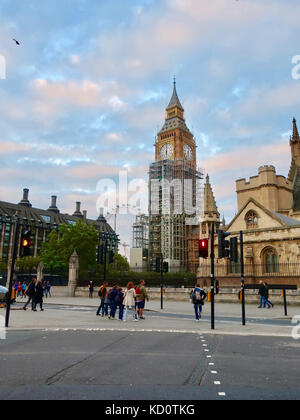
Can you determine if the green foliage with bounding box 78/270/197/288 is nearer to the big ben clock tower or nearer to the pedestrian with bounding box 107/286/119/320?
the pedestrian with bounding box 107/286/119/320

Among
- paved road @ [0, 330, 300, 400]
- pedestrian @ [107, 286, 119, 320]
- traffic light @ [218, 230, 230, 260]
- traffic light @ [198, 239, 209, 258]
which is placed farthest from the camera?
pedestrian @ [107, 286, 119, 320]

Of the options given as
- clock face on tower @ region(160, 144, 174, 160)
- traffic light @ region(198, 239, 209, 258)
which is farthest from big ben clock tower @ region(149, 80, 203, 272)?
traffic light @ region(198, 239, 209, 258)

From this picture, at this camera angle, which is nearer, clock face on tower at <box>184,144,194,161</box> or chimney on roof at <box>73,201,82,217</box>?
clock face on tower at <box>184,144,194,161</box>

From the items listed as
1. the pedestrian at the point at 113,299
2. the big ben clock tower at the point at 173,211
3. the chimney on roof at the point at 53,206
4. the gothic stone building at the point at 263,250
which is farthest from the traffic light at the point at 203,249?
the chimney on roof at the point at 53,206

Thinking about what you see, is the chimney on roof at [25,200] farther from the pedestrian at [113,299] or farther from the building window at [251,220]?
the pedestrian at [113,299]

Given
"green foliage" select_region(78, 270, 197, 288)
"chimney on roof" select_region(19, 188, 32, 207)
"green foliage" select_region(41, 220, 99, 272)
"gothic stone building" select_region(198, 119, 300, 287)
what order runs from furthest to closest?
"chimney on roof" select_region(19, 188, 32, 207) → "green foliage" select_region(41, 220, 99, 272) → "green foliage" select_region(78, 270, 197, 288) → "gothic stone building" select_region(198, 119, 300, 287)

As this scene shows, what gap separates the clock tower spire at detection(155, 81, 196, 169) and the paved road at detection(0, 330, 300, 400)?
7822cm

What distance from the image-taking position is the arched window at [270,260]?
106 feet

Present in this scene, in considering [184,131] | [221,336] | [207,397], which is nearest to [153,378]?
[207,397]

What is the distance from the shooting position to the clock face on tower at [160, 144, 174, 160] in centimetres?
8961

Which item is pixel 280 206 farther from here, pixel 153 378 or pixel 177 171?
pixel 153 378

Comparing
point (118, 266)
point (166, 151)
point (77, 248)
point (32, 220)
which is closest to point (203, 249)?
point (118, 266)

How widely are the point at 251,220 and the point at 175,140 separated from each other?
57.1m

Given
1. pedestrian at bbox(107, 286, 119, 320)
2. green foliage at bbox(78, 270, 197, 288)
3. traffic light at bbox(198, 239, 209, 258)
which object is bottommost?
pedestrian at bbox(107, 286, 119, 320)
